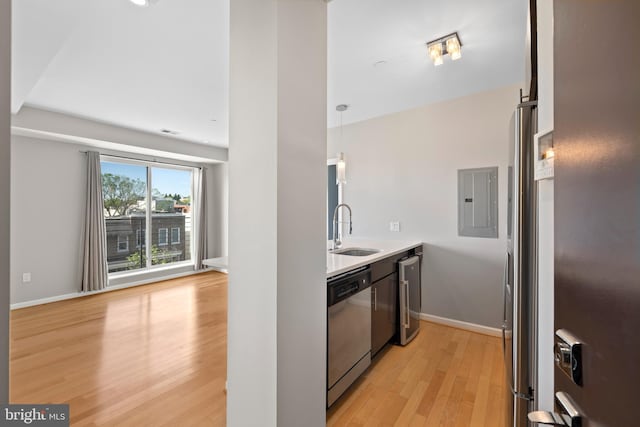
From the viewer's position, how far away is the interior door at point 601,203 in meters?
0.41

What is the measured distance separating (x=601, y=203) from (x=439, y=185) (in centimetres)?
296

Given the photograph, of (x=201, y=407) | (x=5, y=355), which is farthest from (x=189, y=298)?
(x=5, y=355)

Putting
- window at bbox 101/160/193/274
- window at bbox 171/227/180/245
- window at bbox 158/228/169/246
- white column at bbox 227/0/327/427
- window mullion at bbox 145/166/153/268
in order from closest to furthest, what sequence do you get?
white column at bbox 227/0/327/427 → window at bbox 101/160/193/274 → window mullion at bbox 145/166/153/268 → window at bbox 158/228/169/246 → window at bbox 171/227/180/245

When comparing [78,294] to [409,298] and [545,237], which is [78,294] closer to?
[409,298]

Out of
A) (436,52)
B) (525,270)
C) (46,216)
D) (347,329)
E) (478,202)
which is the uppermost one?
(436,52)

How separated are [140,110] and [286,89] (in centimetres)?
342

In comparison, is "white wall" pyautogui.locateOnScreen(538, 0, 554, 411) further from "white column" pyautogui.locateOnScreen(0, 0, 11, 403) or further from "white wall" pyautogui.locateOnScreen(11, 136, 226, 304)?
"white wall" pyautogui.locateOnScreen(11, 136, 226, 304)

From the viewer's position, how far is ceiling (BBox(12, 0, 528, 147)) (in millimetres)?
1812

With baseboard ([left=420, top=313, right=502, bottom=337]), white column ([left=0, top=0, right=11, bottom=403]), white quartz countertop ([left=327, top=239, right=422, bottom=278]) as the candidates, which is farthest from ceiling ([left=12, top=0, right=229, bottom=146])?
baseboard ([left=420, top=313, right=502, bottom=337])

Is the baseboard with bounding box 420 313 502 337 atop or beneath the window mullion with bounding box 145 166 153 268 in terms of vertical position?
beneath

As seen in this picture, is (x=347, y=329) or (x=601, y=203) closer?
(x=601, y=203)

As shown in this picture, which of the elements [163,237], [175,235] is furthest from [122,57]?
[175,235]

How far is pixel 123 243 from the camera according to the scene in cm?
504

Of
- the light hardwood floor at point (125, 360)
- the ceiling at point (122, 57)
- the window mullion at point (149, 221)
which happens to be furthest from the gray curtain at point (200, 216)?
the ceiling at point (122, 57)
